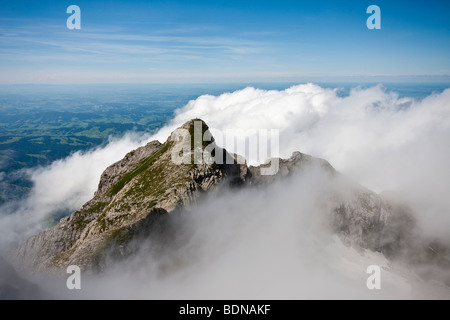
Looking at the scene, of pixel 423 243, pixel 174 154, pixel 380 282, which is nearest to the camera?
pixel 174 154

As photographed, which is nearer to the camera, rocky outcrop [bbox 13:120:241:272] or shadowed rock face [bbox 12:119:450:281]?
rocky outcrop [bbox 13:120:241:272]

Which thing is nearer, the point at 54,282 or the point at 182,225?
the point at 54,282

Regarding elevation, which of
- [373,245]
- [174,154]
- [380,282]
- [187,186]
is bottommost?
[380,282]

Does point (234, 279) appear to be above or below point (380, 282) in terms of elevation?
above

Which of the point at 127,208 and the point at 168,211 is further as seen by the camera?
the point at 127,208

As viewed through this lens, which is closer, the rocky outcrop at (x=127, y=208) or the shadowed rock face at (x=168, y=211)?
the rocky outcrop at (x=127, y=208)

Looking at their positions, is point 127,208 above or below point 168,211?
below
